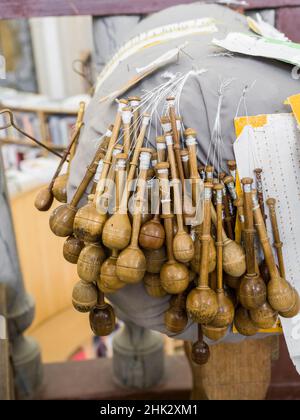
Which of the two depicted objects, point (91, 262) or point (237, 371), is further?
point (237, 371)

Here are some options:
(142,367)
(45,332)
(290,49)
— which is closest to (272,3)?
(290,49)

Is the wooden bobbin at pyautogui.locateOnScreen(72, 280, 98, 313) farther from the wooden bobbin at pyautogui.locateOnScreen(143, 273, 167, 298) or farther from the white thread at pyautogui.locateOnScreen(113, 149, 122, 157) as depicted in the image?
the white thread at pyautogui.locateOnScreen(113, 149, 122, 157)

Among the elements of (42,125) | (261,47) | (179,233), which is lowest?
(179,233)

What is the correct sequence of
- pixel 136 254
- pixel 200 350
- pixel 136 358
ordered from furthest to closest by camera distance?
1. pixel 136 358
2. pixel 200 350
3. pixel 136 254

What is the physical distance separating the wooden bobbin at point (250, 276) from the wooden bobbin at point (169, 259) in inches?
2.9

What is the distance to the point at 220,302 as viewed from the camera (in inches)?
23.7

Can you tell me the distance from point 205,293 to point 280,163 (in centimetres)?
19

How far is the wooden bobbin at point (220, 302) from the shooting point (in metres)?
0.59

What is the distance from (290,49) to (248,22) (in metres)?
0.19

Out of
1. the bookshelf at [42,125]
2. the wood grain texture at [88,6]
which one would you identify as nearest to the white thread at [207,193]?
the wood grain texture at [88,6]

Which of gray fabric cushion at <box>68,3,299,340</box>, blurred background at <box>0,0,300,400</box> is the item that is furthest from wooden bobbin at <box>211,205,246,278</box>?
blurred background at <box>0,0,300,400</box>

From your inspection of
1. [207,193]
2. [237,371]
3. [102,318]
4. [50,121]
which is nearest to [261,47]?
[207,193]

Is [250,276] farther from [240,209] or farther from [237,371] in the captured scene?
[237,371]

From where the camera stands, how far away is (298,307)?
606 mm
